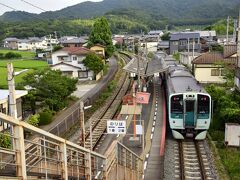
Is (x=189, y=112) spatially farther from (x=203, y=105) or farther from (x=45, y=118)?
(x=45, y=118)

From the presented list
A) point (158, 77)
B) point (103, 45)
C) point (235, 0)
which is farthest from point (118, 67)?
point (235, 0)

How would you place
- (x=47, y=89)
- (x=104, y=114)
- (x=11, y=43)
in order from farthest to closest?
(x=11, y=43)
(x=104, y=114)
(x=47, y=89)

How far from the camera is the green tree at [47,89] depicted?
76.8ft

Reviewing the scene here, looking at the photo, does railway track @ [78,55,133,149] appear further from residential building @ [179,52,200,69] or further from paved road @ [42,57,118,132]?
residential building @ [179,52,200,69]

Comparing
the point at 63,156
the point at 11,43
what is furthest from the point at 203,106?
the point at 11,43

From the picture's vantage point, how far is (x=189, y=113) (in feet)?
52.4

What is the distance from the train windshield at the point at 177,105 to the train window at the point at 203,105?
0.87 metres

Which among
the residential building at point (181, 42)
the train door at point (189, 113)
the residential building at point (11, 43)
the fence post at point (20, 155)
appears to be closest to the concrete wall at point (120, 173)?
the fence post at point (20, 155)

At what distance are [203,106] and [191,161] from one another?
279 centimetres

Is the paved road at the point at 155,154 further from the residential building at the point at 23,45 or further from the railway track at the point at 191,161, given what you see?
the residential building at the point at 23,45

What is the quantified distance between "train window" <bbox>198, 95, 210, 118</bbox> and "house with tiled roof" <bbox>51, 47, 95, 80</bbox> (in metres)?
25.9

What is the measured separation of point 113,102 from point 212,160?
1438cm

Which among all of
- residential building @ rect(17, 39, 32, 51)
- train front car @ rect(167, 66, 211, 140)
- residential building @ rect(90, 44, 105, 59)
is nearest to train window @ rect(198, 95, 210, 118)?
train front car @ rect(167, 66, 211, 140)

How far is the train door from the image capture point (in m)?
15.9
